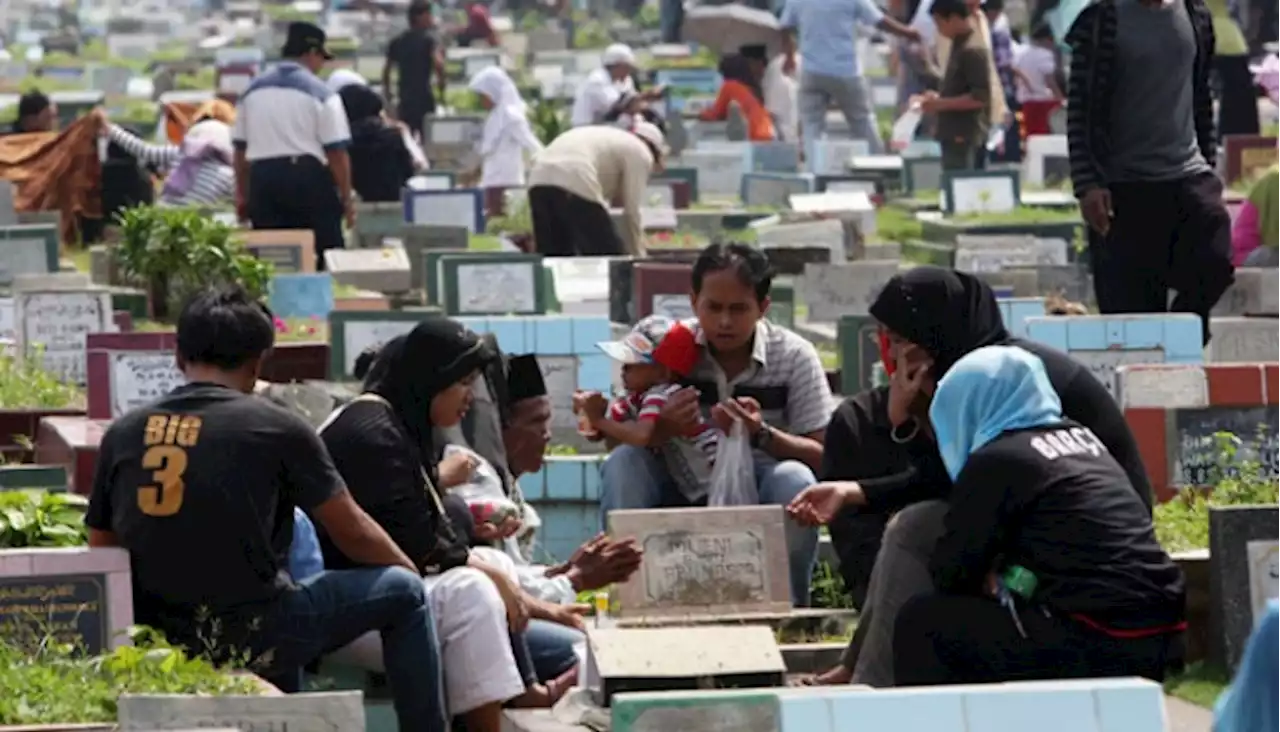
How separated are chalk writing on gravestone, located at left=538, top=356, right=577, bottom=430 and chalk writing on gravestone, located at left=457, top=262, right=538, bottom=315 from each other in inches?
104

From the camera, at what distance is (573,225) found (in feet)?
56.1

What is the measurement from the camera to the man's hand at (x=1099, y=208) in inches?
443

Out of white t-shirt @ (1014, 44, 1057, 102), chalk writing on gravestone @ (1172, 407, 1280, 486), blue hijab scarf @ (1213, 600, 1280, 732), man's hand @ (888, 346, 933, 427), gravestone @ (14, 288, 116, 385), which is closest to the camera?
blue hijab scarf @ (1213, 600, 1280, 732)

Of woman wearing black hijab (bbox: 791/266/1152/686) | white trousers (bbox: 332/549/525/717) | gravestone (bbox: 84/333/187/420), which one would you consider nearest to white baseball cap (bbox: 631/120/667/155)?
gravestone (bbox: 84/333/187/420)

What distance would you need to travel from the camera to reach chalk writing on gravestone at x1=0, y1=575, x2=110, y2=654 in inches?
298

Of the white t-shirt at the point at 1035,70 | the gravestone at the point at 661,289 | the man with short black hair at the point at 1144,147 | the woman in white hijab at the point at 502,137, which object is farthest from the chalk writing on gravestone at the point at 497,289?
the white t-shirt at the point at 1035,70

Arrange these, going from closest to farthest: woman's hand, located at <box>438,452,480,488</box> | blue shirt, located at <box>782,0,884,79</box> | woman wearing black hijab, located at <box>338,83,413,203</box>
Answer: woman's hand, located at <box>438,452,480,488</box> → woman wearing black hijab, located at <box>338,83,413,203</box> → blue shirt, located at <box>782,0,884,79</box>

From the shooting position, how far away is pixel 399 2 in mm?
55469

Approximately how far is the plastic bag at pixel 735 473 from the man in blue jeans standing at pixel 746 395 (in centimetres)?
4

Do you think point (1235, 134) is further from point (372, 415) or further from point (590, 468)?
point (372, 415)

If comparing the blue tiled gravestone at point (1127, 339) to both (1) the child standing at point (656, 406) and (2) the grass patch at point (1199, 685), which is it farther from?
(2) the grass patch at point (1199, 685)

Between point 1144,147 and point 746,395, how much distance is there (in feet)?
7.39

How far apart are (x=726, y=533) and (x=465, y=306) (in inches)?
230

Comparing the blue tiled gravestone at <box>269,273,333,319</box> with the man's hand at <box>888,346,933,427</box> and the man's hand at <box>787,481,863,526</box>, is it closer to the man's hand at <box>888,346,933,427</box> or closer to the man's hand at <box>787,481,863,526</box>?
the man's hand at <box>787,481,863,526</box>
